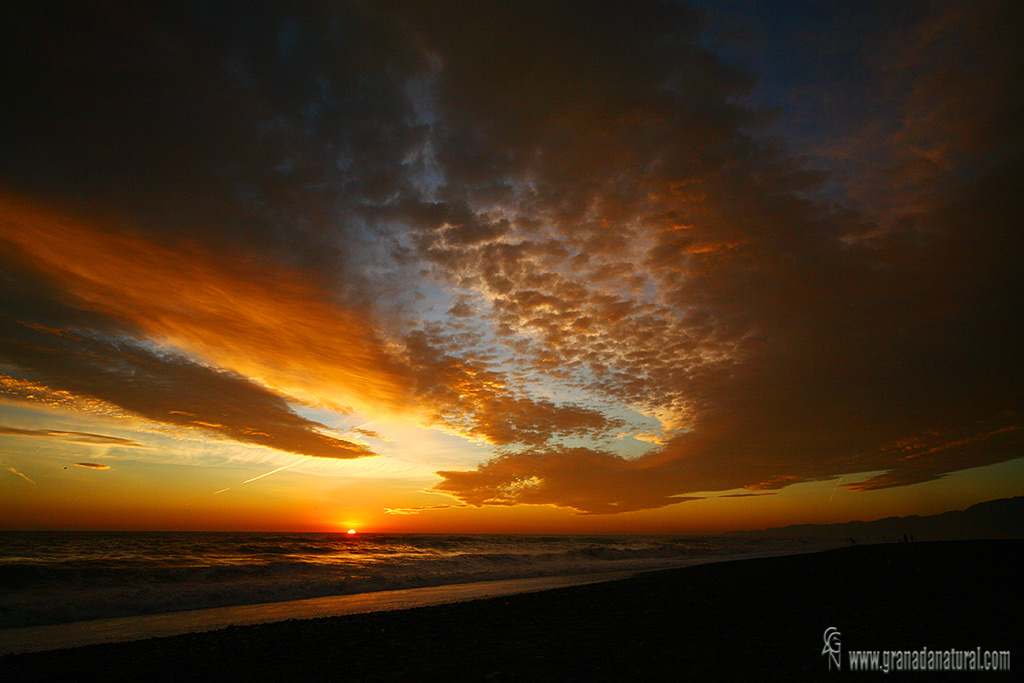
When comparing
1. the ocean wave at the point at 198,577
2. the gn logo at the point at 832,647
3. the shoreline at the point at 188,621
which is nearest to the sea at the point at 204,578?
the ocean wave at the point at 198,577

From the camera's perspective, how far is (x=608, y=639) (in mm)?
9562

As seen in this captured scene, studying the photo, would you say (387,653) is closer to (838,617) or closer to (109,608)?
(838,617)

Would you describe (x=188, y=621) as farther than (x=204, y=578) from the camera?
No

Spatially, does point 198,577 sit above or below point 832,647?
below

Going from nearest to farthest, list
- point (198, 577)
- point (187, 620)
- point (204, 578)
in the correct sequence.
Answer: point (187, 620) < point (204, 578) < point (198, 577)

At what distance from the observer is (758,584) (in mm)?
17125

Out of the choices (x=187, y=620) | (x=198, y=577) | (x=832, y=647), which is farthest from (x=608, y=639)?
(x=198, y=577)

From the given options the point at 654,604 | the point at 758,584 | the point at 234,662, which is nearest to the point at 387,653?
the point at 234,662

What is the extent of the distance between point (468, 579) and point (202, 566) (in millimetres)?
17396

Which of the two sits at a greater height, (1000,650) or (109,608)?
(1000,650)

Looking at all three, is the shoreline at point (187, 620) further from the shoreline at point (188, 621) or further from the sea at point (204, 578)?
the sea at point (204, 578)

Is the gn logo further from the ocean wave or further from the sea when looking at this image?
the ocean wave

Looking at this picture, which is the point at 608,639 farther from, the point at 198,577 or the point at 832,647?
the point at 198,577

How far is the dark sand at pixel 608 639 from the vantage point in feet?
24.3
